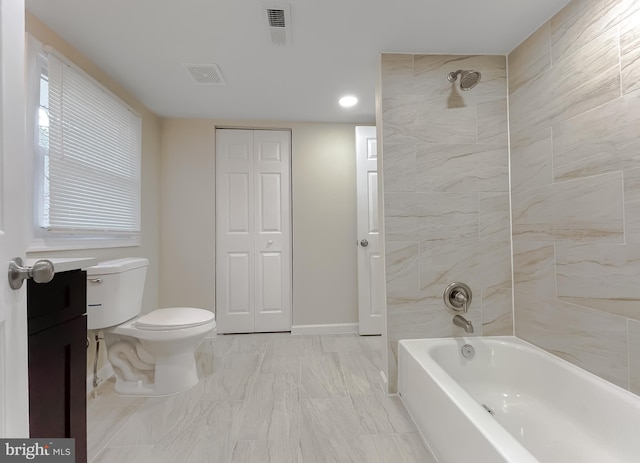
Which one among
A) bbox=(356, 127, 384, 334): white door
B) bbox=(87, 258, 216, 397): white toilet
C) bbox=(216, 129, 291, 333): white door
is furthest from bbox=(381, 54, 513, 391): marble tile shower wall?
bbox=(216, 129, 291, 333): white door

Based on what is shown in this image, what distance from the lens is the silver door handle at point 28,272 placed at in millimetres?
657

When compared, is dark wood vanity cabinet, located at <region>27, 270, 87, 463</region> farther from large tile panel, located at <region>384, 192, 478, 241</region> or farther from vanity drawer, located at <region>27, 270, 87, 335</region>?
large tile panel, located at <region>384, 192, 478, 241</region>

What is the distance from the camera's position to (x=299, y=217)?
2936mm

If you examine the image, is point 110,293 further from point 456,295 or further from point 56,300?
point 456,295

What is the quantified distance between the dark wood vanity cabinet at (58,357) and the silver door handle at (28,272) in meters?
0.17

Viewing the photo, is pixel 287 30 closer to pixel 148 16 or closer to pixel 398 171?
pixel 148 16

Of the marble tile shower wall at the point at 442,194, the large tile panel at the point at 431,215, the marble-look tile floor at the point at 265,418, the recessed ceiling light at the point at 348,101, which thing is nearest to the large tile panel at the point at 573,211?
the marble tile shower wall at the point at 442,194

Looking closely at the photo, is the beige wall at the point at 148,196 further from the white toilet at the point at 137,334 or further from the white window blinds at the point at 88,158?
the white toilet at the point at 137,334

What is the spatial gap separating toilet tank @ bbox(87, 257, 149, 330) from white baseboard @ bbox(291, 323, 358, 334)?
4.69ft

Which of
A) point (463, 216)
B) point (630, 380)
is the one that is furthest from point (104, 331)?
point (630, 380)

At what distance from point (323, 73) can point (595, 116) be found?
1497mm

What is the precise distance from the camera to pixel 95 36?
5.51ft

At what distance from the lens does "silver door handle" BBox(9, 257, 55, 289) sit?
657 mm

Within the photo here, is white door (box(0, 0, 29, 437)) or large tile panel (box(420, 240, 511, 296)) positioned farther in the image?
large tile panel (box(420, 240, 511, 296))
